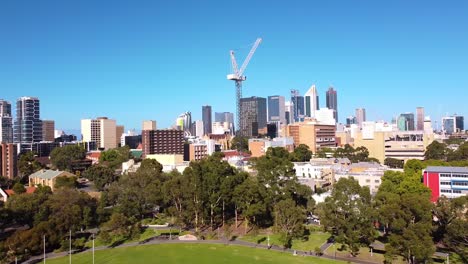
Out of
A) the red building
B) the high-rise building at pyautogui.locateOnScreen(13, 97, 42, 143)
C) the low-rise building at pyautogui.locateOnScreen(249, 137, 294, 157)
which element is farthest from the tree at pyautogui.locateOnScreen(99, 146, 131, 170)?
the red building

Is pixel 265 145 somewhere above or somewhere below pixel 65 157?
above

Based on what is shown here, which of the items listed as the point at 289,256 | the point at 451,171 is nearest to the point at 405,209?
the point at 289,256

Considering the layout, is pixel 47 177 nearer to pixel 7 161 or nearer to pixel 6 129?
pixel 7 161

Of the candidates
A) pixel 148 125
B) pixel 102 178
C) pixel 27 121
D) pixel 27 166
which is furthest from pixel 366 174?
pixel 27 121

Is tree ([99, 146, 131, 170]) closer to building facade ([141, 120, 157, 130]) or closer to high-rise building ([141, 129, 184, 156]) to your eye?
high-rise building ([141, 129, 184, 156])

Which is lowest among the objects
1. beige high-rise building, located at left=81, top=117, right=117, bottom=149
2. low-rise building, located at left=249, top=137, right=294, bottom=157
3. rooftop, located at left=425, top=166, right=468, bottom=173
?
rooftop, located at left=425, top=166, right=468, bottom=173
